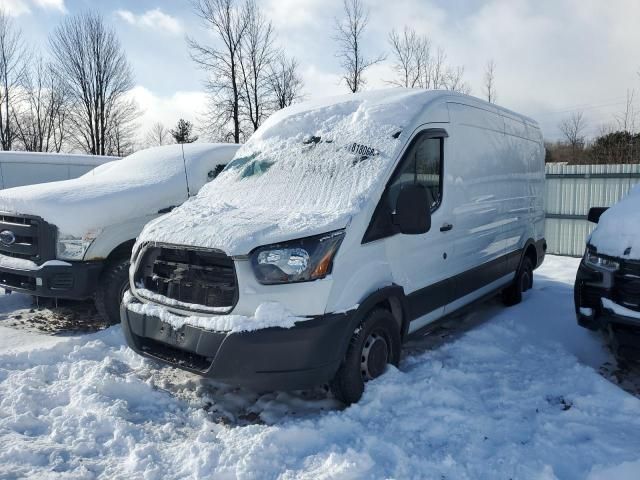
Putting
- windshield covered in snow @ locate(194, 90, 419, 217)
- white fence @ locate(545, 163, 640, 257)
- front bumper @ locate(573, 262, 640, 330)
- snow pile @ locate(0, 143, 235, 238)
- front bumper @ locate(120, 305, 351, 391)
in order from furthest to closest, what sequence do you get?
white fence @ locate(545, 163, 640, 257) → snow pile @ locate(0, 143, 235, 238) → front bumper @ locate(573, 262, 640, 330) → windshield covered in snow @ locate(194, 90, 419, 217) → front bumper @ locate(120, 305, 351, 391)

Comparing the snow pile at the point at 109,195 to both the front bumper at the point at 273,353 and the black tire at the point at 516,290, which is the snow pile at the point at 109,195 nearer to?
the front bumper at the point at 273,353

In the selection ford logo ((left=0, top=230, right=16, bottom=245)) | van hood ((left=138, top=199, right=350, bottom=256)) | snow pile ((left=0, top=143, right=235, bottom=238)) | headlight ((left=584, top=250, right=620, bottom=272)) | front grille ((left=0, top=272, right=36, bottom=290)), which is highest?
snow pile ((left=0, top=143, right=235, bottom=238))

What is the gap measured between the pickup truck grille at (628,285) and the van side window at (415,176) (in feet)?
4.86

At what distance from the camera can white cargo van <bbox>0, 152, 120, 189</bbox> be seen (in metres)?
9.70

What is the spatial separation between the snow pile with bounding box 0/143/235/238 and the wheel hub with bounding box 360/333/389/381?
3.08 meters

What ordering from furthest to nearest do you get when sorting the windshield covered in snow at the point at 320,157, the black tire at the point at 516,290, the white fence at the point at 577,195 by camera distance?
the white fence at the point at 577,195 → the black tire at the point at 516,290 → the windshield covered in snow at the point at 320,157

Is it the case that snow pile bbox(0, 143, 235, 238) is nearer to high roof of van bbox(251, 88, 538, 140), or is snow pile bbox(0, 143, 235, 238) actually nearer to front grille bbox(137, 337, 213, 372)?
high roof of van bbox(251, 88, 538, 140)

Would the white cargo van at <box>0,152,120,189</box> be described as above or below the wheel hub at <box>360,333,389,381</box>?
above

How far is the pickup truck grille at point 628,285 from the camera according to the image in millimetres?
3688

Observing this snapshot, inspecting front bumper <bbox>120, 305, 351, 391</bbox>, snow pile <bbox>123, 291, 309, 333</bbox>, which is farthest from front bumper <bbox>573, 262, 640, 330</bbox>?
snow pile <bbox>123, 291, 309, 333</bbox>

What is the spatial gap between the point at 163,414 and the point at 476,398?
86.3 inches

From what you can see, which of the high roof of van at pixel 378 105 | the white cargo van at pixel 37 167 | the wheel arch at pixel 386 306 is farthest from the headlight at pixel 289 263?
the white cargo van at pixel 37 167

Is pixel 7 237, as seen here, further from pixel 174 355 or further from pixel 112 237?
pixel 174 355

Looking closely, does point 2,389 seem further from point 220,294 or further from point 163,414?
point 220,294
